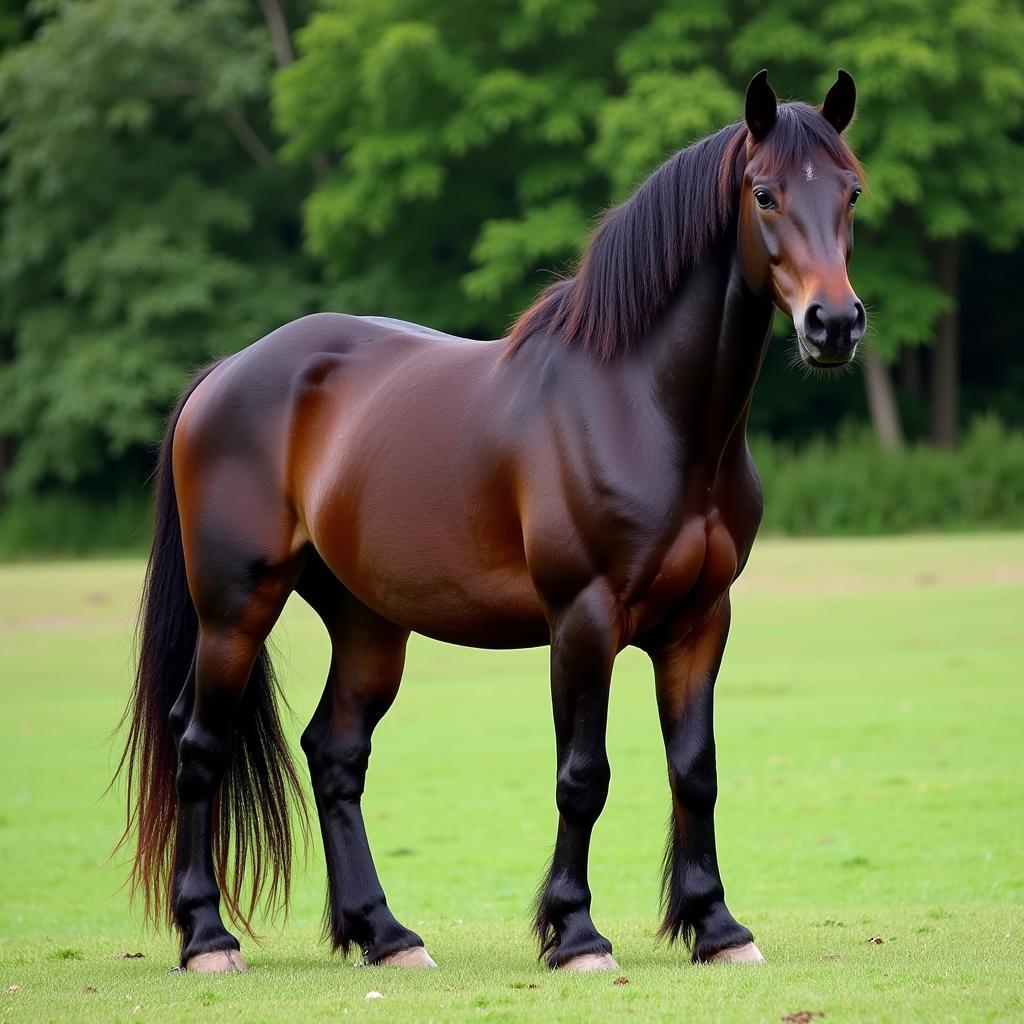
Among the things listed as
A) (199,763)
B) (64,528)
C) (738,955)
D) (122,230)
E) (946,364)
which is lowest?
(64,528)

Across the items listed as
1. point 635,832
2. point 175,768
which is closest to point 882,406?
point 635,832

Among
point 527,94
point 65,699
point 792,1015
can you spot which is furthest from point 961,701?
point 527,94

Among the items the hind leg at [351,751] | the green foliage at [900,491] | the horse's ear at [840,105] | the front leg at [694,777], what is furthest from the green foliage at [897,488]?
the horse's ear at [840,105]

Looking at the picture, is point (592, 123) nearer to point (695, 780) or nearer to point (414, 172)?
point (414, 172)

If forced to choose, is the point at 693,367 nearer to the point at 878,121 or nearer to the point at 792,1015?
the point at 792,1015

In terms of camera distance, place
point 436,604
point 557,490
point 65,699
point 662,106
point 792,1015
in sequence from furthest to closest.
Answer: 1. point 662,106
2. point 65,699
3. point 436,604
4. point 557,490
5. point 792,1015

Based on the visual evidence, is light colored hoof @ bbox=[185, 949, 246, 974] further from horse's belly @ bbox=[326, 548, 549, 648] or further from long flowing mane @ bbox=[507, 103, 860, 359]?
long flowing mane @ bbox=[507, 103, 860, 359]

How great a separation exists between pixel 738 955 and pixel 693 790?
0.53m

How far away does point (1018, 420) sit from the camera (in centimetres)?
3988

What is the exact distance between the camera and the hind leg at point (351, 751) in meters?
6.14

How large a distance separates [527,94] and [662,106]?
161 inches

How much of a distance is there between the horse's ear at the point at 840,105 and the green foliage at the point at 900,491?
26940 mm

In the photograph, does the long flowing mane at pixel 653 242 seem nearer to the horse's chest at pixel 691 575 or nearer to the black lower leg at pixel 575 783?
the horse's chest at pixel 691 575

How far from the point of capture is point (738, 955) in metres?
5.51
